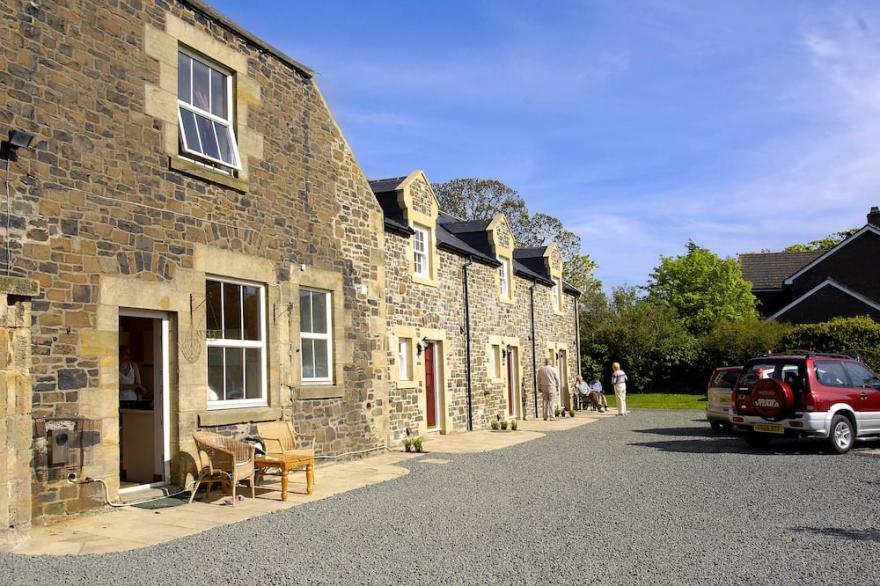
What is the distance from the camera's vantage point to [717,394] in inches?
698

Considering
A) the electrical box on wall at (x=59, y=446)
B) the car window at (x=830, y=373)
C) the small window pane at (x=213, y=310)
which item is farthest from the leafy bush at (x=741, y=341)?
the electrical box on wall at (x=59, y=446)

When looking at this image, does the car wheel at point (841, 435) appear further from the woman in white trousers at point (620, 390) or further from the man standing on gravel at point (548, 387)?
the woman in white trousers at point (620, 390)

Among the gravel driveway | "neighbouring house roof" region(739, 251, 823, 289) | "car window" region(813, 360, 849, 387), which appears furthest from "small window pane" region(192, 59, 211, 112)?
"neighbouring house roof" region(739, 251, 823, 289)

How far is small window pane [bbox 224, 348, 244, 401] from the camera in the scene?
1069 cm

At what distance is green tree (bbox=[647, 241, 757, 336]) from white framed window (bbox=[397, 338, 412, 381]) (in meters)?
32.5

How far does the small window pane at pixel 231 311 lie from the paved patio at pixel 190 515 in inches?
85.0

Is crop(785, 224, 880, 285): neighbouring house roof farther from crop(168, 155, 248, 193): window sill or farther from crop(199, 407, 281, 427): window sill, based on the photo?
crop(168, 155, 248, 193): window sill

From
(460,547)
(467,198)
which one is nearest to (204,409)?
(460,547)

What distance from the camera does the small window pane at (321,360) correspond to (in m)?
12.8

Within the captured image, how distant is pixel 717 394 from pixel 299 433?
34.4 ft

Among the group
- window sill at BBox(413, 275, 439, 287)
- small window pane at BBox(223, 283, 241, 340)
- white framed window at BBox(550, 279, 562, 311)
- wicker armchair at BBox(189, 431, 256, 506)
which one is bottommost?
wicker armchair at BBox(189, 431, 256, 506)

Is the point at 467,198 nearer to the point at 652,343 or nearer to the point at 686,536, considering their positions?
the point at 652,343

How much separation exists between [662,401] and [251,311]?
25149mm

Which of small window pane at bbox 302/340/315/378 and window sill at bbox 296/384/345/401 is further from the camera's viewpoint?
small window pane at bbox 302/340/315/378
